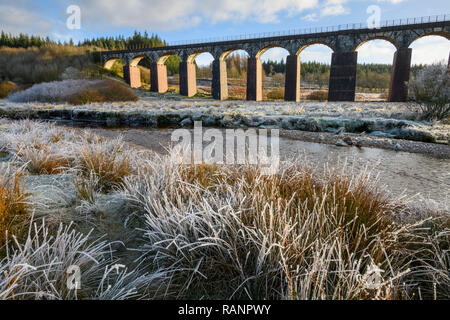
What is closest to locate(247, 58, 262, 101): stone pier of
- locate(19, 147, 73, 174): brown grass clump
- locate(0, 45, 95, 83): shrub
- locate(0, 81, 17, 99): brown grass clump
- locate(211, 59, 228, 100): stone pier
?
locate(211, 59, 228, 100): stone pier

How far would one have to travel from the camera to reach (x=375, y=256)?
4.80 feet

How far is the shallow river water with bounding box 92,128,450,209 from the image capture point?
315cm

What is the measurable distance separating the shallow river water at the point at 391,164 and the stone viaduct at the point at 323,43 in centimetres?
1563

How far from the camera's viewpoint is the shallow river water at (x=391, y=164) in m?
3.15

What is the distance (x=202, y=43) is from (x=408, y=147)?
24.6 metres

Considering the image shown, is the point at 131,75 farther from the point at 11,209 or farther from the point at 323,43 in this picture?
the point at 11,209

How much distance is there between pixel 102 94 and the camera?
15812 mm

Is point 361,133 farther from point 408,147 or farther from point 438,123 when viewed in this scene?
point 438,123

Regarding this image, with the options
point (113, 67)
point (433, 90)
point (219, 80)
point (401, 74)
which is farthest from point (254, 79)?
point (113, 67)

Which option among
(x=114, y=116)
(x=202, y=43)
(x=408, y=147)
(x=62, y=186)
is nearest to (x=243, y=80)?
(x=202, y=43)

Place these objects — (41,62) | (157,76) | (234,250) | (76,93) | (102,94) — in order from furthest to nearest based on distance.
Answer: (41,62) → (157,76) → (102,94) → (76,93) → (234,250)

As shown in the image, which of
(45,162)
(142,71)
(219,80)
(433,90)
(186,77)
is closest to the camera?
(45,162)

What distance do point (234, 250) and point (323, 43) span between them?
77.3 feet

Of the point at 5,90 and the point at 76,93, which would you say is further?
the point at 5,90
